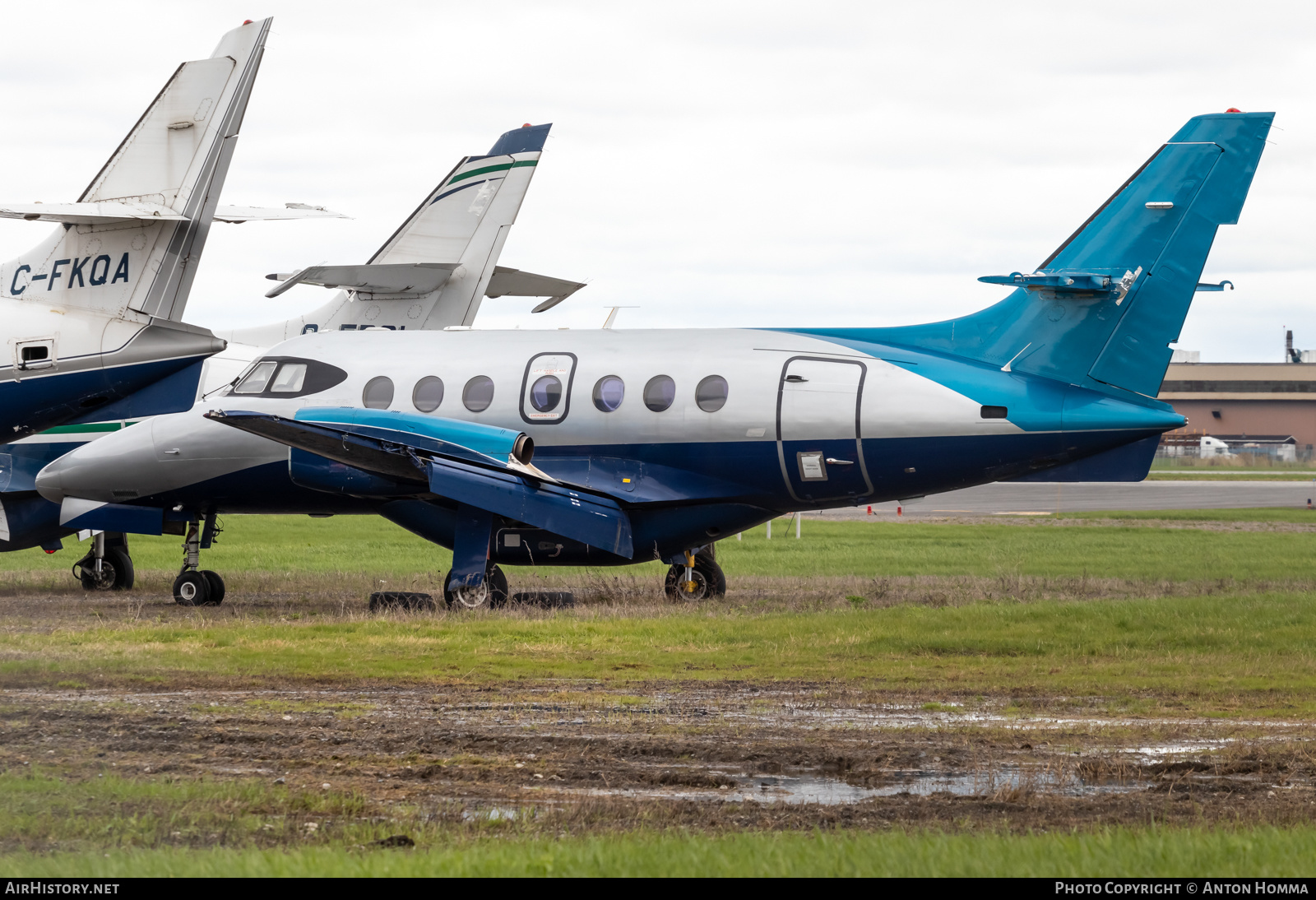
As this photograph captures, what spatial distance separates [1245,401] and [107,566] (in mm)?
111060

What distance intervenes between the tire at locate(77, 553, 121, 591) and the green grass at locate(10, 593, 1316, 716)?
Result: 7.36m

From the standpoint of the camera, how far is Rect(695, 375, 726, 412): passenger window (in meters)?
18.2

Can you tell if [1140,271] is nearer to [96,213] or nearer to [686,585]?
[686,585]

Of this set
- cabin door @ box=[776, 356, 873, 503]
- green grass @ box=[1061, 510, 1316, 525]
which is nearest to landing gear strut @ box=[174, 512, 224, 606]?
cabin door @ box=[776, 356, 873, 503]

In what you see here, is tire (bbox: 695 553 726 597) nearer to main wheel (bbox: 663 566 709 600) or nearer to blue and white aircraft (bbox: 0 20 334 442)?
main wheel (bbox: 663 566 709 600)

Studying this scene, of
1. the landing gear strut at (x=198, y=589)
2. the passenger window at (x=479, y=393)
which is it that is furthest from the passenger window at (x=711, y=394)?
the landing gear strut at (x=198, y=589)

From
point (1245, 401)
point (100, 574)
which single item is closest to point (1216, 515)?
point (100, 574)

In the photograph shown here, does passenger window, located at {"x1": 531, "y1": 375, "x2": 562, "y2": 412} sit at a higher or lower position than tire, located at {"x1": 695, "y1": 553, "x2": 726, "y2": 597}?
higher

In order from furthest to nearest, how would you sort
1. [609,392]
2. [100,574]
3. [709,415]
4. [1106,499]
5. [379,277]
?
[1106,499] < [379,277] < [100,574] < [609,392] < [709,415]

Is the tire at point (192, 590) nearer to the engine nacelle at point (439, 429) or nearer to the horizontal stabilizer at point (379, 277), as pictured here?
the engine nacelle at point (439, 429)

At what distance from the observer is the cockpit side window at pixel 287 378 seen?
1973 cm

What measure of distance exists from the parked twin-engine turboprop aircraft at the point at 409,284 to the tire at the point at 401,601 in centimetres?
608

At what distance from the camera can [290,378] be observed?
1989cm
